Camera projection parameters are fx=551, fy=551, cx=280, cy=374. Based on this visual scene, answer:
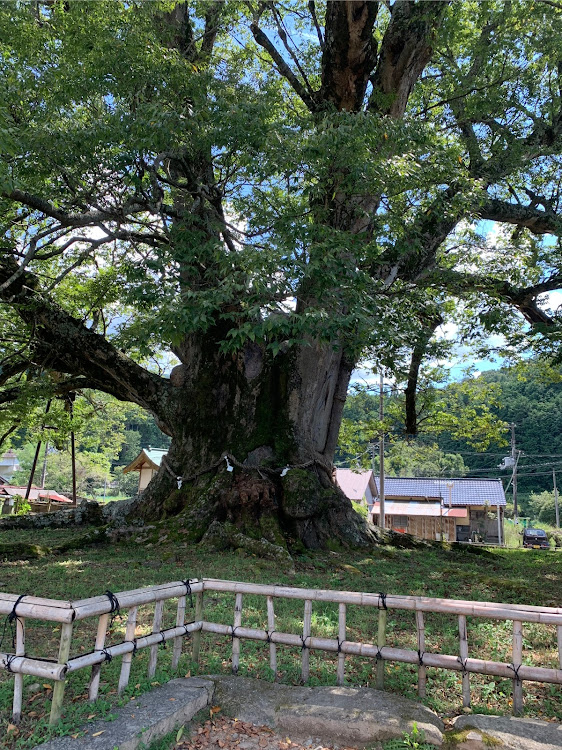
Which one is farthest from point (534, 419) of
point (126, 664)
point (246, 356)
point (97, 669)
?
point (97, 669)

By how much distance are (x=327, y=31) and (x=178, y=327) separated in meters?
5.61

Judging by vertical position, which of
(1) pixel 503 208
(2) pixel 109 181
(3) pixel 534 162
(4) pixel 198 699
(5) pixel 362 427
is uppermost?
(3) pixel 534 162

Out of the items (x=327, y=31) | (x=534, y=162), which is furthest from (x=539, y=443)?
(x=327, y=31)

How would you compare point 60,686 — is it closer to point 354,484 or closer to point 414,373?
point 414,373

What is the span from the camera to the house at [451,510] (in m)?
32.7

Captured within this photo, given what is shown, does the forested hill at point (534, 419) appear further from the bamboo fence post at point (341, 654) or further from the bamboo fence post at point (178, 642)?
the bamboo fence post at point (178, 642)

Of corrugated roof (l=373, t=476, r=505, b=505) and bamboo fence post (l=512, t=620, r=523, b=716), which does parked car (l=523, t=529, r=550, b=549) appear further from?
bamboo fence post (l=512, t=620, r=523, b=716)

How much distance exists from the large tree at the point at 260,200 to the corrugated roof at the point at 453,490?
24756mm

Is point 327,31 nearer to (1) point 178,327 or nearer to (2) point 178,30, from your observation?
(2) point 178,30

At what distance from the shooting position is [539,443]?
140 feet

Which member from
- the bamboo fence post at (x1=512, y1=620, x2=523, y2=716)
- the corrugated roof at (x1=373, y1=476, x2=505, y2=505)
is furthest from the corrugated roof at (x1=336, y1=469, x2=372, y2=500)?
the bamboo fence post at (x1=512, y1=620, x2=523, y2=716)

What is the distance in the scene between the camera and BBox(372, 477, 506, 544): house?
32.7 m

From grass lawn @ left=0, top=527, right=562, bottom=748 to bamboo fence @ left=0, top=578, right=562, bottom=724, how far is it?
5.4 inches

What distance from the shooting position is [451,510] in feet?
109
